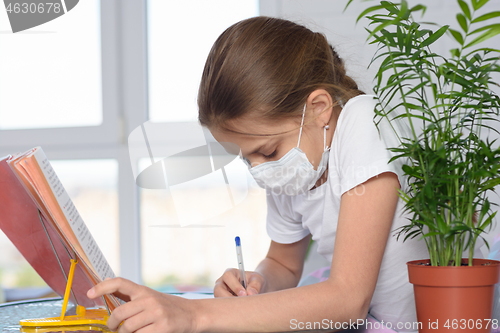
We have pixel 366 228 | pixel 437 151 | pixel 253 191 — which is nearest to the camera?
pixel 437 151

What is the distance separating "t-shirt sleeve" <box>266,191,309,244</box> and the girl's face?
0.69 feet

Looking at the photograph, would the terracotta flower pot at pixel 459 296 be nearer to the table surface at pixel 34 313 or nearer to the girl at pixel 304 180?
the girl at pixel 304 180

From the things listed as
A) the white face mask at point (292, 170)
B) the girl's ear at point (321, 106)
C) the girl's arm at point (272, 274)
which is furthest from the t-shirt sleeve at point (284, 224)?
the girl's ear at point (321, 106)

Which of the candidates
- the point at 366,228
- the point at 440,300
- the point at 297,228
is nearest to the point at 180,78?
the point at 297,228

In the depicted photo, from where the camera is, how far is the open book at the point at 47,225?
1.67 ft

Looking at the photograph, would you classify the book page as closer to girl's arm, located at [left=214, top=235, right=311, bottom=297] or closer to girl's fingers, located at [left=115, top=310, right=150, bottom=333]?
girl's fingers, located at [left=115, top=310, right=150, bottom=333]

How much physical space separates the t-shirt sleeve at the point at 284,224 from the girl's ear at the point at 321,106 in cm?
26

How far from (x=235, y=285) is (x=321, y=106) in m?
0.38

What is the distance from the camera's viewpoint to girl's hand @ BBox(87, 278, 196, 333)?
54 cm

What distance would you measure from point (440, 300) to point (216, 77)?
1.67ft

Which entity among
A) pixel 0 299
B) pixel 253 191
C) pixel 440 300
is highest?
pixel 440 300

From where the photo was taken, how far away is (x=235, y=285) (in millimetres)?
832

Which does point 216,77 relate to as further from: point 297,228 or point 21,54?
point 21,54

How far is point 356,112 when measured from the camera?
0.76 meters
